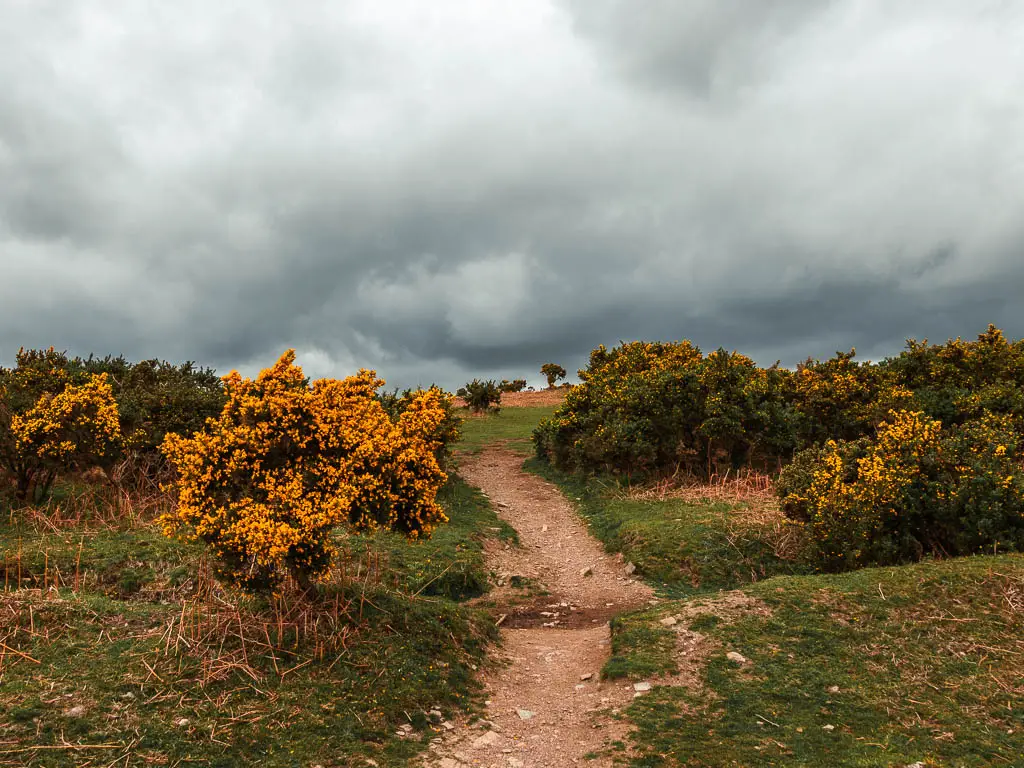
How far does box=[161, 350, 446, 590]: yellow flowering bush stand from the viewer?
787cm

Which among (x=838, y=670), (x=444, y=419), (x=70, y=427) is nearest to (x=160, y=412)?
(x=70, y=427)

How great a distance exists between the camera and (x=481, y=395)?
134 feet

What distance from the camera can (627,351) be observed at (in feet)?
105

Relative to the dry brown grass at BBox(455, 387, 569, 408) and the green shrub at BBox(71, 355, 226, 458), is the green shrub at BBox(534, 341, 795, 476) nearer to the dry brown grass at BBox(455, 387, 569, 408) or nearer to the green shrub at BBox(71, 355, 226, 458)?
the green shrub at BBox(71, 355, 226, 458)

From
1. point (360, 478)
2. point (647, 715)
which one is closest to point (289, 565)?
point (360, 478)

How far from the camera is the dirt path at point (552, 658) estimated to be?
7160mm

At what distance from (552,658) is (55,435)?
13368 millimetres

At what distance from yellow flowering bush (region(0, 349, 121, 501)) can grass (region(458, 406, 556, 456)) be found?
14802 mm

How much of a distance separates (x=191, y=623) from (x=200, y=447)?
2.39 meters

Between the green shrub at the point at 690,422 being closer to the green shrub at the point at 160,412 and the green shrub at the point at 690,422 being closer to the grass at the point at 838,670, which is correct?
the grass at the point at 838,670

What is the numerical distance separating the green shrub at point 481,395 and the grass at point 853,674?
99.9 feet

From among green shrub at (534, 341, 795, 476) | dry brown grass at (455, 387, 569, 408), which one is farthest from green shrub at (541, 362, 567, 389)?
green shrub at (534, 341, 795, 476)

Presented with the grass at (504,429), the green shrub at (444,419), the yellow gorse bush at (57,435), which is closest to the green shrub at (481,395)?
the grass at (504,429)

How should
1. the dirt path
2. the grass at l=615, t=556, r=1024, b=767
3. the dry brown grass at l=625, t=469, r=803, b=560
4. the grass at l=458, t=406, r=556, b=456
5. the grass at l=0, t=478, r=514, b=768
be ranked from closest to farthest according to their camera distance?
the grass at l=0, t=478, r=514, b=768, the grass at l=615, t=556, r=1024, b=767, the dirt path, the dry brown grass at l=625, t=469, r=803, b=560, the grass at l=458, t=406, r=556, b=456
